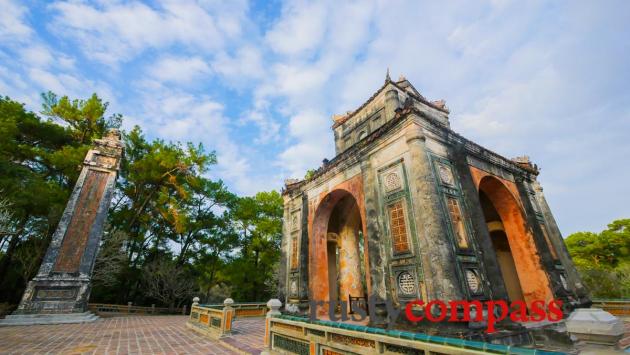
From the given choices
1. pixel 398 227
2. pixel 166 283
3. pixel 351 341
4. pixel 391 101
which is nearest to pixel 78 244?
pixel 166 283

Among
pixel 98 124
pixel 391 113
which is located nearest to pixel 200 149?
pixel 98 124

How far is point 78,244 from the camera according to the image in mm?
13211

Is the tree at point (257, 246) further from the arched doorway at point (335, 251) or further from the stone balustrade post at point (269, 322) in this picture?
the stone balustrade post at point (269, 322)

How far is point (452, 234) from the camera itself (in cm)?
750

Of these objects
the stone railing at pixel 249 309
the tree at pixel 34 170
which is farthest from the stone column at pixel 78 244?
the stone railing at pixel 249 309

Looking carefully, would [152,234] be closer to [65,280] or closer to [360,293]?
[65,280]

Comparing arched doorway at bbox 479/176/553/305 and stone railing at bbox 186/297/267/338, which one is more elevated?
arched doorway at bbox 479/176/553/305

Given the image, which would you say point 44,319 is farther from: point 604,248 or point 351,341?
point 604,248

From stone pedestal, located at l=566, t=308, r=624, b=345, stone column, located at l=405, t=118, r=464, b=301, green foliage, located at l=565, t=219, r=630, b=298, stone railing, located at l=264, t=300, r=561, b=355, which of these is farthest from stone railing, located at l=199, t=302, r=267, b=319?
green foliage, located at l=565, t=219, r=630, b=298

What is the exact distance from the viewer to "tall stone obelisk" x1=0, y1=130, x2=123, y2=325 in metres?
11.3

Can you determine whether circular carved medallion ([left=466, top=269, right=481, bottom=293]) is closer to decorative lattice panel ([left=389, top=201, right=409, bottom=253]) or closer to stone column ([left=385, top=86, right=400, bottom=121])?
decorative lattice panel ([left=389, top=201, right=409, bottom=253])

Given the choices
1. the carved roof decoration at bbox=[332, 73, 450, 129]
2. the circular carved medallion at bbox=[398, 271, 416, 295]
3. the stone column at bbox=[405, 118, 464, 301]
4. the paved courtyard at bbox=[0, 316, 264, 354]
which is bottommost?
the paved courtyard at bbox=[0, 316, 264, 354]

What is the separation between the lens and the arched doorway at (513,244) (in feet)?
34.0

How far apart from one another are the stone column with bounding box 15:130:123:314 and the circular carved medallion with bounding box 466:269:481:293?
16.2 meters
